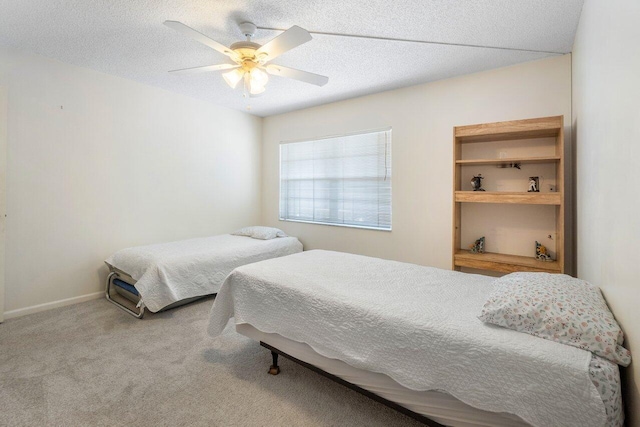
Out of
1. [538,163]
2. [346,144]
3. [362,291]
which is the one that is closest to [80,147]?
[346,144]

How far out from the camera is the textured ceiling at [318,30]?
6.56ft

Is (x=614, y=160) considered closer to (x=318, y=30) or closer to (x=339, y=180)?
(x=318, y=30)

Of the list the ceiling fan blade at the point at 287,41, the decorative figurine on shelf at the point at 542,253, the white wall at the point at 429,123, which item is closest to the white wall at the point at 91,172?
the white wall at the point at 429,123

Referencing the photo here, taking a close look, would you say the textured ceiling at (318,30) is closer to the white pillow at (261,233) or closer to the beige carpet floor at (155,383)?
the white pillow at (261,233)

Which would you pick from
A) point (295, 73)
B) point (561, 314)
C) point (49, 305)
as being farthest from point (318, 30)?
point (49, 305)

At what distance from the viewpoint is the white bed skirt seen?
122 centimetres

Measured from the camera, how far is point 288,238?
4.22 meters

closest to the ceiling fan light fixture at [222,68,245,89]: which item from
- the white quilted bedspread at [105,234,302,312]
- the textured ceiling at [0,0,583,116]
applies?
the textured ceiling at [0,0,583,116]

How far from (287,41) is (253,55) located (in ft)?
1.23

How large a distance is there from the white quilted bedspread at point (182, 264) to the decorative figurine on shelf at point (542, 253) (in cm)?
279

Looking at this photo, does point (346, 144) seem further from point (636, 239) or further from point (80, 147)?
point (636, 239)

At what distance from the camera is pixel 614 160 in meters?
1.23

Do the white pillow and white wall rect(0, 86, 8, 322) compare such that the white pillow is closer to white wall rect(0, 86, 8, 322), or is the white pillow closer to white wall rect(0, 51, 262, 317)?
white wall rect(0, 51, 262, 317)

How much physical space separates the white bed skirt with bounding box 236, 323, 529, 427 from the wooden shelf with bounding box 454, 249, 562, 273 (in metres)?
1.71
